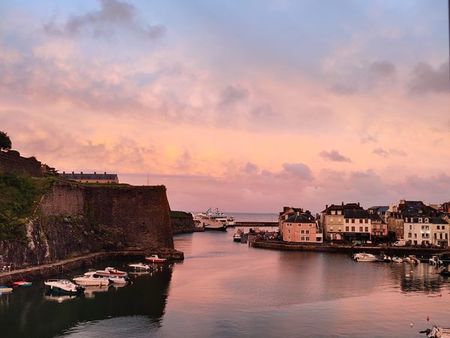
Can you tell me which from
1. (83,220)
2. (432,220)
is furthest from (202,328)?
(432,220)

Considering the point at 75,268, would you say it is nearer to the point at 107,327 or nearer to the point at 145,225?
the point at 145,225

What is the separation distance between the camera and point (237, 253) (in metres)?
68.9

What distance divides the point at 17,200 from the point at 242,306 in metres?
22.3

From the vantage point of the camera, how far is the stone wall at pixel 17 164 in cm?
5010

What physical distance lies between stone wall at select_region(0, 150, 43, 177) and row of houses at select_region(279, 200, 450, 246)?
35207mm

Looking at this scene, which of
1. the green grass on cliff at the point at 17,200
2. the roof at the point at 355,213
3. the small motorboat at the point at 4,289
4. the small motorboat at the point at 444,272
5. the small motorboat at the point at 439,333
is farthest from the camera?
the roof at the point at 355,213

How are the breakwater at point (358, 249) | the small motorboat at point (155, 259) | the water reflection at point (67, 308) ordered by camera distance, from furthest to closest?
1. the breakwater at point (358, 249)
2. the small motorboat at point (155, 259)
3. the water reflection at point (67, 308)

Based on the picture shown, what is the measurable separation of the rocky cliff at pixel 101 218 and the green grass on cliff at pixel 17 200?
69cm

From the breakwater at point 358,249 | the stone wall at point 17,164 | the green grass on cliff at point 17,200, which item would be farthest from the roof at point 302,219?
the green grass on cliff at point 17,200

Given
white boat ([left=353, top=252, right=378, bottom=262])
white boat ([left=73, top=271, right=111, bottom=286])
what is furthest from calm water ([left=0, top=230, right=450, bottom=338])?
white boat ([left=353, top=252, right=378, bottom=262])

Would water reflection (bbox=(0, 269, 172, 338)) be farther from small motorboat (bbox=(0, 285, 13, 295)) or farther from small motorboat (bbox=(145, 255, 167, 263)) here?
small motorboat (bbox=(145, 255, 167, 263))

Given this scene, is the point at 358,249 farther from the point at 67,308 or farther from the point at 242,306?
the point at 67,308

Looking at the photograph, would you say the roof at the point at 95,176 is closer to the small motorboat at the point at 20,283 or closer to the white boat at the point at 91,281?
the white boat at the point at 91,281

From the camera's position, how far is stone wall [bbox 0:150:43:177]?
5010 centimetres
